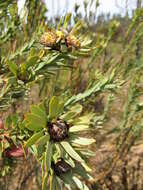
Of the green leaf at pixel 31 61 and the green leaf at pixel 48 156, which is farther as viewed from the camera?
the green leaf at pixel 31 61

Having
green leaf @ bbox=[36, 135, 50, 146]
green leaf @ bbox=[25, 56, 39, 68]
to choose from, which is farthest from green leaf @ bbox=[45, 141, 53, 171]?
green leaf @ bbox=[25, 56, 39, 68]

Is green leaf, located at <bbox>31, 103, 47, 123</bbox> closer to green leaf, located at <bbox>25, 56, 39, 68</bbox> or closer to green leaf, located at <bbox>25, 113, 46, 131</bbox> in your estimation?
green leaf, located at <bbox>25, 113, 46, 131</bbox>

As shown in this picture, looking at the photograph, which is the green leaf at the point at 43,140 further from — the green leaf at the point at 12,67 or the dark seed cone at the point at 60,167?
the green leaf at the point at 12,67

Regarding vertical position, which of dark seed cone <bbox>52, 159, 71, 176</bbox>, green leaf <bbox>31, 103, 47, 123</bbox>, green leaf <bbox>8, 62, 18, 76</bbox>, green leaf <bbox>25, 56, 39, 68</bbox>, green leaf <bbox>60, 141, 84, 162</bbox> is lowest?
dark seed cone <bbox>52, 159, 71, 176</bbox>

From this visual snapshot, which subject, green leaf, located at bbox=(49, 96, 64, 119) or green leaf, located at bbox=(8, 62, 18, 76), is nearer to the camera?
green leaf, located at bbox=(49, 96, 64, 119)

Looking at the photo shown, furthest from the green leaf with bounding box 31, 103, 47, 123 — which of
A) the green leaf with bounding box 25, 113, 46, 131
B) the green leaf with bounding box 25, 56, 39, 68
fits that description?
the green leaf with bounding box 25, 56, 39, 68

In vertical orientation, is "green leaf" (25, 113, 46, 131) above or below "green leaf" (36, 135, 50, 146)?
above

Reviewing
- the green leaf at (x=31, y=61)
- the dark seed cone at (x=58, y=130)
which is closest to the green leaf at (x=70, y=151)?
the dark seed cone at (x=58, y=130)
